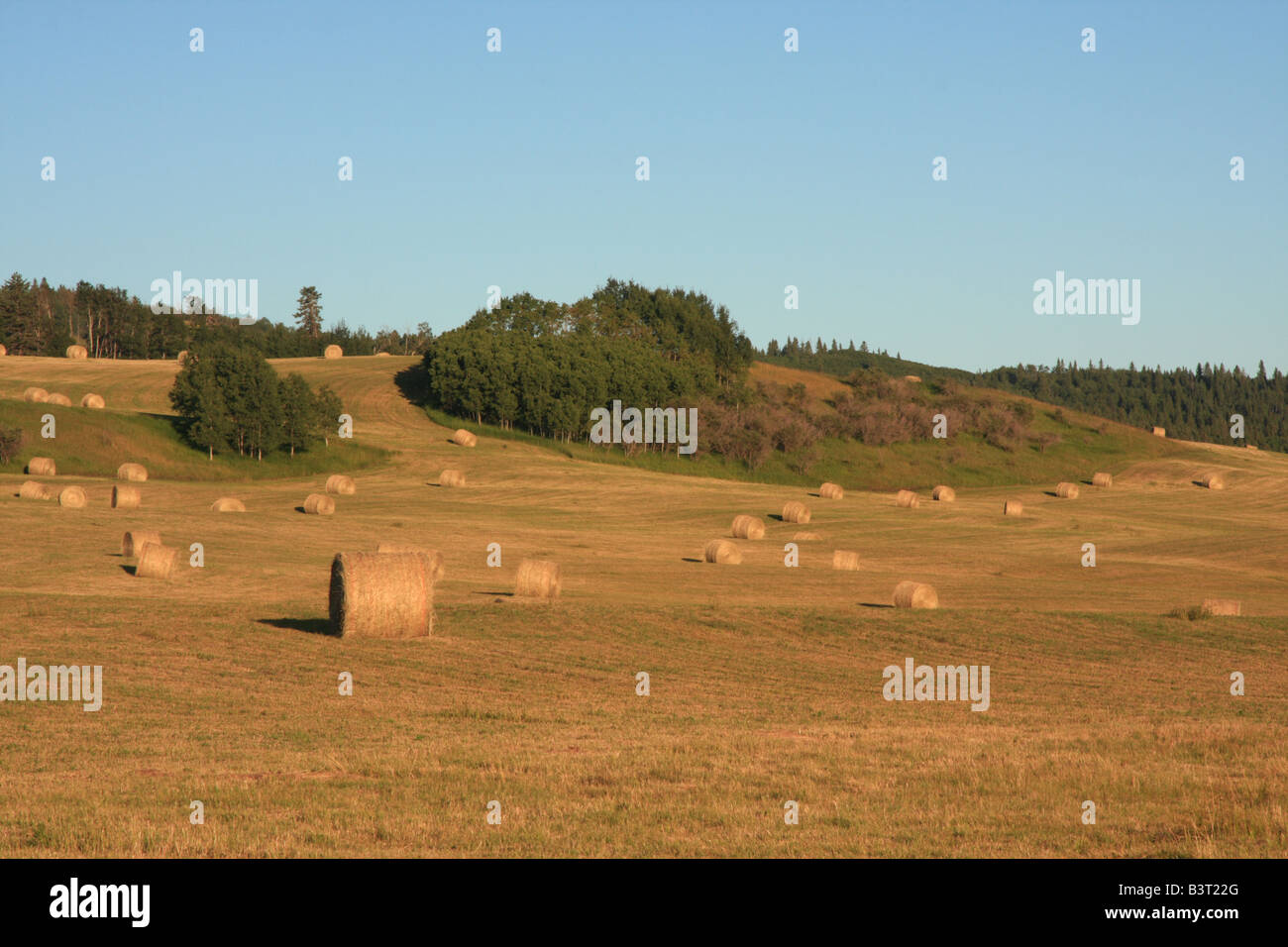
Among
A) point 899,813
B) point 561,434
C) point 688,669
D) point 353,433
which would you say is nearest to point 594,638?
point 688,669

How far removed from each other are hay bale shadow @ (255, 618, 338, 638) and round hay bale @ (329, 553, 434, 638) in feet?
1.49

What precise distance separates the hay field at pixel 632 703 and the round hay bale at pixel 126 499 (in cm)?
168

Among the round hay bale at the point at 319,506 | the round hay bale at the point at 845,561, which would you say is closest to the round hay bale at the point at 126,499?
the round hay bale at the point at 319,506

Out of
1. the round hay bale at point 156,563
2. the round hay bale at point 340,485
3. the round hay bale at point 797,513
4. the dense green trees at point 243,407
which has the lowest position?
the round hay bale at point 797,513

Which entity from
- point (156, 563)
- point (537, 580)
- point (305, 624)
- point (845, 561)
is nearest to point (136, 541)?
point (156, 563)

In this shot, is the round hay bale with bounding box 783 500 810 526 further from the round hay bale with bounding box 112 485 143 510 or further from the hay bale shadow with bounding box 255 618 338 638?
the hay bale shadow with bounding box 255 618 338 638

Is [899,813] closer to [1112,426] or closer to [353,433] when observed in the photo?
[353,433]

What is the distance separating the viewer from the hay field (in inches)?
398

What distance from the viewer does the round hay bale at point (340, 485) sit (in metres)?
55.4

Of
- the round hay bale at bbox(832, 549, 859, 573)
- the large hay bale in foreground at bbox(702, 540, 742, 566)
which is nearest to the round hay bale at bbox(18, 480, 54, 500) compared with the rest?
the large hay bale in foreground at bbox(702, 540, 742, 566)

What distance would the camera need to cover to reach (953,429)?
104062 mm

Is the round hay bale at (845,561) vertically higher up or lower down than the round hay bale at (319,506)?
lower down

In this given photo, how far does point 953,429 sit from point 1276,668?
82865 mm

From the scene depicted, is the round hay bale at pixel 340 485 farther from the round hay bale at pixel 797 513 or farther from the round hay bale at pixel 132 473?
the round hay bale at pixel 797 513
